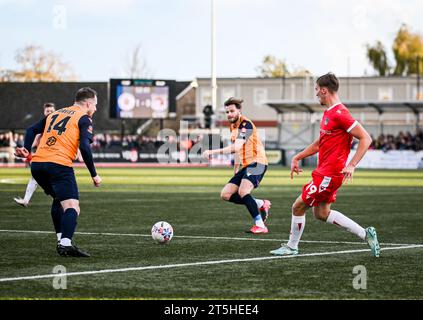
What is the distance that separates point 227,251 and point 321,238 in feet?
7.20

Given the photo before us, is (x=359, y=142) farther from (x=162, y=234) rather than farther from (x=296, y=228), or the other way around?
(x=162, y=234)

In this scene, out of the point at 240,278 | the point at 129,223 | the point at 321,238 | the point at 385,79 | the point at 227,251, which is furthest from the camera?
the point at 385,79

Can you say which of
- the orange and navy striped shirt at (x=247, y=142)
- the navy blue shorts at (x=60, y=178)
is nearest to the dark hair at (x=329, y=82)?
the navy blue shorts at (x=60, y=178)

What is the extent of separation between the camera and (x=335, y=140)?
10.5 m

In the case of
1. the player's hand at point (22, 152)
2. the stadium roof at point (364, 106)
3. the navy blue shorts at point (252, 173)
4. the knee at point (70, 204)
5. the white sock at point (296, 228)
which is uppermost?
the stadium roof at point (364, 106)

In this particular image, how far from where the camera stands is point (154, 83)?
186ft

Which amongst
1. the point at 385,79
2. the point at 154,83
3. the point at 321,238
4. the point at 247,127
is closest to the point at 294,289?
the point at 321,238

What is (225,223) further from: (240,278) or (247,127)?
(240,278)

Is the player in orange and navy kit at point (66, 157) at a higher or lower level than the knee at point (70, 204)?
higher

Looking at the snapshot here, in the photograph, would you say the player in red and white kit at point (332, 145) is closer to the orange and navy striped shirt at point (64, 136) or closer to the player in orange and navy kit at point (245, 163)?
the orange and navy striped shirt at point (64, 136)

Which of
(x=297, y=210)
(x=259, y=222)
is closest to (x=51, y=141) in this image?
(x=297, y=210)

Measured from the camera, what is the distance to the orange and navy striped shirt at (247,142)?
14143mm

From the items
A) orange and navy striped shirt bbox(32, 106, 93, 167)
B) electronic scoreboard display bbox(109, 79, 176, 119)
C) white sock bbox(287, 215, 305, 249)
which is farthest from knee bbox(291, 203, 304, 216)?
electronic scoreboard display bbox(109, 79, 176, 119)
